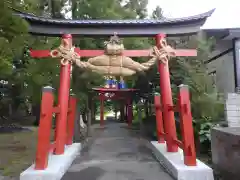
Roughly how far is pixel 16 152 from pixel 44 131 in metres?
5.37

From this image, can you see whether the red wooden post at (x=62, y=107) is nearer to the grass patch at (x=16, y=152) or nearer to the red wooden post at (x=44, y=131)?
the red wooden post at (x=44, y=131)

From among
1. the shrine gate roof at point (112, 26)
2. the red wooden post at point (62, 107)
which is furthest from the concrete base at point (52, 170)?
the shrine gate roof at point (112, 26)

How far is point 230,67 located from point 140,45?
618 cm

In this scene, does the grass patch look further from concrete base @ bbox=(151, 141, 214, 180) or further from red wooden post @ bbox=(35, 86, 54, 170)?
concrete base @ bbox=(151, 141, 214, 180)

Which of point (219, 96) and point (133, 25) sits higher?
point (133, 25)

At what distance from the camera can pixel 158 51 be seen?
6.88 meters

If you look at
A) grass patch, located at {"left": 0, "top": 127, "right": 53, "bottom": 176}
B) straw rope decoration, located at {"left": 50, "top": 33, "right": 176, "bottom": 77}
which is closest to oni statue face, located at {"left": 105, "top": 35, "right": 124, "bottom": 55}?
straw rope decoration, located at {"left": 50, "top": 33, "right": 176, "bottom": 77}

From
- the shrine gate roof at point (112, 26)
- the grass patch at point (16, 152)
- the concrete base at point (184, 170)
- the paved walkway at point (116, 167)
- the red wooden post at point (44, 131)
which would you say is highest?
the shrine gate roof at point (112, 26)

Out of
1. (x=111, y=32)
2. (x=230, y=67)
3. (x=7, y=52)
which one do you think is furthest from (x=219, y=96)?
(x=7, y=52)

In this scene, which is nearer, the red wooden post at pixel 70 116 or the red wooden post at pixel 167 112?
the red wooden post at pixel 167 112

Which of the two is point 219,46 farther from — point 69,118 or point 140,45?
point 69,118

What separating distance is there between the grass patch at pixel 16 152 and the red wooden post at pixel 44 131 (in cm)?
232

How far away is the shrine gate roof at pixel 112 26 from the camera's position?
22.7 ft

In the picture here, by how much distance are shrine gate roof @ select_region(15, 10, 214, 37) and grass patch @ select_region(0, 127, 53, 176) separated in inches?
158
